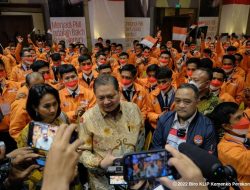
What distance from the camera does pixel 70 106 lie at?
3.73m

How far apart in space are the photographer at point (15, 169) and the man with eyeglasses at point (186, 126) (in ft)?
4.44

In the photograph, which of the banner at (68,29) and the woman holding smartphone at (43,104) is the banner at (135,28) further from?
the woman holding smartphone at (43,104)

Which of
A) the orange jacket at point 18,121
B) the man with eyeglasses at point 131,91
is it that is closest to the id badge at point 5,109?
the orange jacket at point 18,121

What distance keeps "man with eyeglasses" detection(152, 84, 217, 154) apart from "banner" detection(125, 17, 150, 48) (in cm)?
1042

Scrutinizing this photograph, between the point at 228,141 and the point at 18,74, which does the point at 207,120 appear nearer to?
the point at 228,141

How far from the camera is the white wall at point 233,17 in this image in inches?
584

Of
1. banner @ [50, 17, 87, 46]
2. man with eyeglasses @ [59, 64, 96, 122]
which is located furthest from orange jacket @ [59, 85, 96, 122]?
banner @ [50, 17, 87, 46]

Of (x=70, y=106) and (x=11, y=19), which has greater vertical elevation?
(x=11, y=19)

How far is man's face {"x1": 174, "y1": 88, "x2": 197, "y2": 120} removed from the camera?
2.37m

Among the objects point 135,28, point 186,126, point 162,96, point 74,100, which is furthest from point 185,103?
point 135,28

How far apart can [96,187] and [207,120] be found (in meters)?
1.30

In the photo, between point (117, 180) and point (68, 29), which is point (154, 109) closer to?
point (117, 180)

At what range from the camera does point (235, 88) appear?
4652mm

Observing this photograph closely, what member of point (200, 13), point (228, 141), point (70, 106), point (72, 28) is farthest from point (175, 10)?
point (228, 141)
